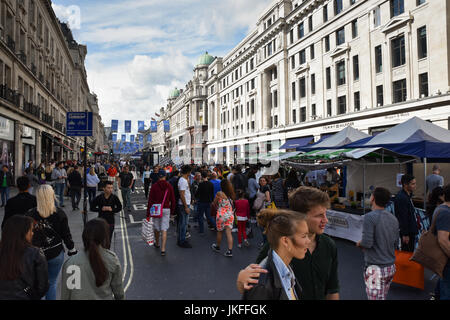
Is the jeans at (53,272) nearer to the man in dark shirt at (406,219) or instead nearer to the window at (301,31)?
the man in dark shirt at (406,219)

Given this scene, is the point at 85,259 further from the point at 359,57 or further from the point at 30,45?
the point at 359,57

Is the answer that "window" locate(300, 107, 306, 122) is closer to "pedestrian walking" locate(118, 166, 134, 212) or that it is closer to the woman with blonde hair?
"pedestrian walking" locate(118, 166, 134, 212)

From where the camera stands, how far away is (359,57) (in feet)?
88.2

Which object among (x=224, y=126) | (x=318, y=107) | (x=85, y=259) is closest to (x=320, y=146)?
(x=85, y=259)

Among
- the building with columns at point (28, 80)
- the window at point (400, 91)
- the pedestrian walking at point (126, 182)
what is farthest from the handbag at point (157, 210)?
the window at point (400, 91)

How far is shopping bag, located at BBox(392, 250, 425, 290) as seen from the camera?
503 cm

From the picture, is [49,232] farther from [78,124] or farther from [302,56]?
[302,56]

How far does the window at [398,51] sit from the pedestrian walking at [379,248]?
79.5ft

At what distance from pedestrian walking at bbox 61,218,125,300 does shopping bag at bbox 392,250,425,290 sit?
4870 millimetres

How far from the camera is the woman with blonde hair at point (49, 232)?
3.75 m

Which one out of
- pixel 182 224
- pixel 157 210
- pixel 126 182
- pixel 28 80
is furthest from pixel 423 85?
pixel 28 80

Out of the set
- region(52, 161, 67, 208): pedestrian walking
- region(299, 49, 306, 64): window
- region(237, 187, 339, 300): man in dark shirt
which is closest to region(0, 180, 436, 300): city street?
region(237, 187, 339, 300): man in dark shirt

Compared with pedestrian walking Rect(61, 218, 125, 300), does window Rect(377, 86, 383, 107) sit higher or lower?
higher
